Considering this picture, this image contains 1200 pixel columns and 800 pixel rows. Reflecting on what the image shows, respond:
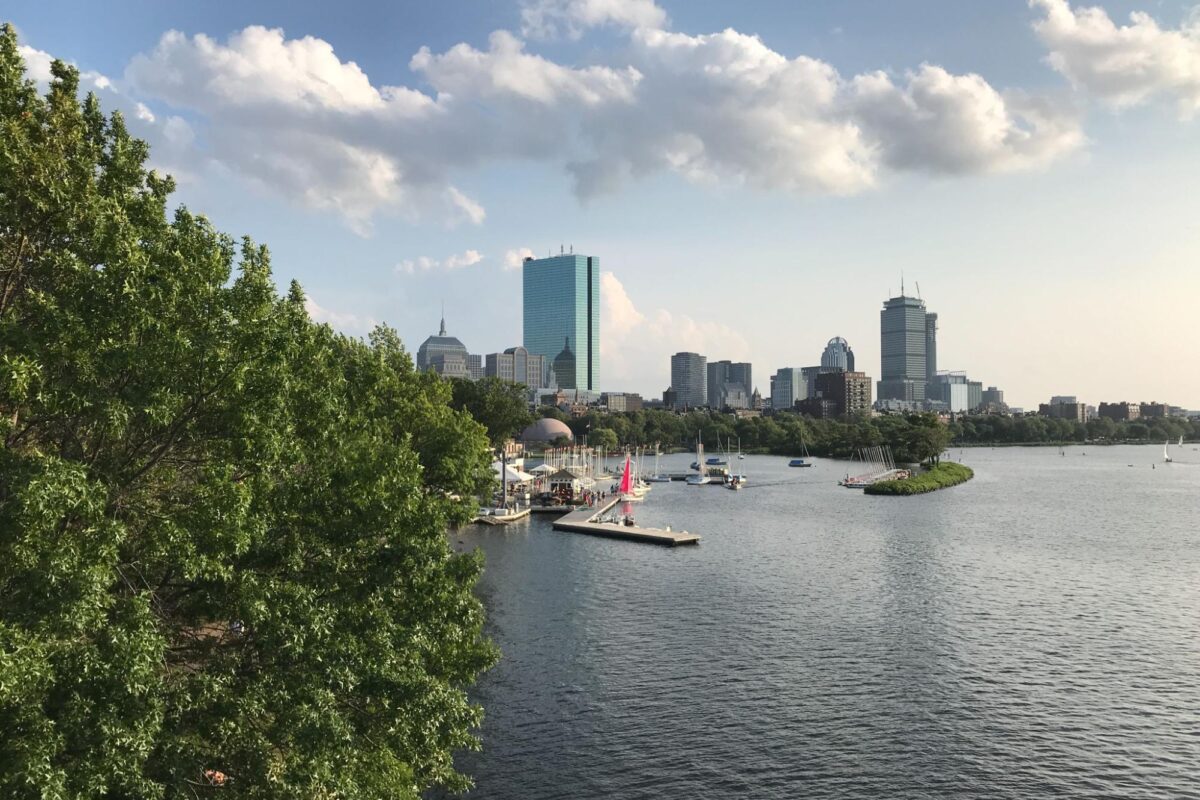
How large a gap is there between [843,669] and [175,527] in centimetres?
3407

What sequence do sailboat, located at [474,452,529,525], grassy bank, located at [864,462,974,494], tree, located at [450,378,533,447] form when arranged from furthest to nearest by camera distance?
grassy bank, located at [864,462,974,494] < tree, located at [450,378,533,447] < sailboat, located at [474,452,529,525]

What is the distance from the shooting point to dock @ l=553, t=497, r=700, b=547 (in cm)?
8106

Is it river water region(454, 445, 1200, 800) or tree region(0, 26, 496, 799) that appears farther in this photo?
river water region(454, 445, 1200, 800)

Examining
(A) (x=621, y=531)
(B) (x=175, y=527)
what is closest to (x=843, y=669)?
(B) (x=175, y=527)

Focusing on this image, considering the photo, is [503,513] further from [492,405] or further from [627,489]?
[627,489]

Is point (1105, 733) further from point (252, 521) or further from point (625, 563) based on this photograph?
point (625, 563)

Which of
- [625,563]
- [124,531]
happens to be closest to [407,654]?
[124,531]

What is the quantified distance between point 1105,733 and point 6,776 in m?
37.0

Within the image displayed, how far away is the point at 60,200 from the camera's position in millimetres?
16172

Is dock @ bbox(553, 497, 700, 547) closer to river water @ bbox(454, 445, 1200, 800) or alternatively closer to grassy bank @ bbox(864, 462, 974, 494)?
river water @ bbox(454, 445, 1200, 800)

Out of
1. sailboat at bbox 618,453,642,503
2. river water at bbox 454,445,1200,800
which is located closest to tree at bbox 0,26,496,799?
river water at bbox 454,445,1200,800

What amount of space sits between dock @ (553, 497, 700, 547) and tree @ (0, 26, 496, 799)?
59.8 metres

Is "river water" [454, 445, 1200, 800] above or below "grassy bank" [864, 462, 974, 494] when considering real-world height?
below

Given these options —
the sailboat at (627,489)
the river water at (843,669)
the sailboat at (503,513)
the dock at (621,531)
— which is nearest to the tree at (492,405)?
the sailboat at (503,513)
